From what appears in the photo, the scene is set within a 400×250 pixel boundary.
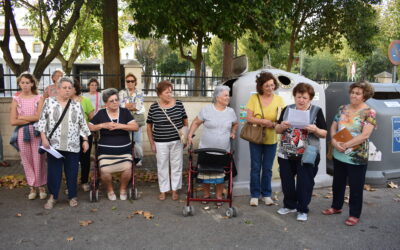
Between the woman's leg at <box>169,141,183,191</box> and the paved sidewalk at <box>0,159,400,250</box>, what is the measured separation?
10.3 inches

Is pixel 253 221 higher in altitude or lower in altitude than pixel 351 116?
lower

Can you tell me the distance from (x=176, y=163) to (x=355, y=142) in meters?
2.32

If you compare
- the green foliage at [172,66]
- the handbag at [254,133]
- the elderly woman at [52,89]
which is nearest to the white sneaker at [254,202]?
the handbag at [254,133]

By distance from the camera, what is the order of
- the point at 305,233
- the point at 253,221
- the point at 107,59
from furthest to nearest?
1. the point at 107,59
2. the point at 253,221
3. the point at 305,233

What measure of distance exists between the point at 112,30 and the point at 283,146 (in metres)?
5.49

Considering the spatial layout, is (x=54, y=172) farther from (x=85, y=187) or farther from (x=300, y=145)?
(x=300, y=145)

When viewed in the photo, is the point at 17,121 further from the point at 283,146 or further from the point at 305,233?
the point at 305,233

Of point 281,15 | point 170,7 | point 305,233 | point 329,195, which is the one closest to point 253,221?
point 305,233

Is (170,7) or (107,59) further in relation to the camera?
(107,59)

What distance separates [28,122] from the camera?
4.89m

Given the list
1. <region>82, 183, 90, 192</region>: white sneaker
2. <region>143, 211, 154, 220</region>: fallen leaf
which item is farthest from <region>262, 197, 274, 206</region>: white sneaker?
<region>82, 183, 90, 192</region>: white sneaker

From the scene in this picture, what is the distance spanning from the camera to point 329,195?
5.32 metres

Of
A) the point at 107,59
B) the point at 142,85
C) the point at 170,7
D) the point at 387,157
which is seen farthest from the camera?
the point at 142,85

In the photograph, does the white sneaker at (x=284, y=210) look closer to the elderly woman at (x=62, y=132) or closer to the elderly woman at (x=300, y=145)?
the elderly woman at (x=300, y=145)
